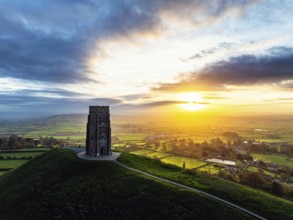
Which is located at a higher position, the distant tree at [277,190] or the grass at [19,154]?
the grass at [19,154]

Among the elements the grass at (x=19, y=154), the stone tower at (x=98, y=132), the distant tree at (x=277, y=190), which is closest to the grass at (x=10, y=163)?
the grass at (x=19, y=154)

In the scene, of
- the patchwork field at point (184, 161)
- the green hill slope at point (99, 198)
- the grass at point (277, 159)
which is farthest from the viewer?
the grass at point (277, 159)

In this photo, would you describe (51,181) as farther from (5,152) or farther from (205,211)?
(5,152)

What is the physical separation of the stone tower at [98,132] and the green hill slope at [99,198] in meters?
7.38

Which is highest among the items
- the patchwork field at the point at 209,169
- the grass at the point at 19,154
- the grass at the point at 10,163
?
the grass at the point at 19,154

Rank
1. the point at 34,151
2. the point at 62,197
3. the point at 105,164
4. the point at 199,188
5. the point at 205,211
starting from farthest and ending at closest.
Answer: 1. the point at 34,151
2. the point at 105,164
3. the point at 199,188
4. the point at 62,197
5. the point at 205,211

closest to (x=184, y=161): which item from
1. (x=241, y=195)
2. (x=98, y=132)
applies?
(x=98, y=132)

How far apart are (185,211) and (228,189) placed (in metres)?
10.8

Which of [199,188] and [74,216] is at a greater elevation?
[199,188]

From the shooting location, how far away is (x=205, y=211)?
26.2 meters

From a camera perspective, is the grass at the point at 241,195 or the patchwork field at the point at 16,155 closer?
the grass at the point at 241,195

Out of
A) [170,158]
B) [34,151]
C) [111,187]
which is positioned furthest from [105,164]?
[34,151]

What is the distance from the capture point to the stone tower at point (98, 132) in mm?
47312

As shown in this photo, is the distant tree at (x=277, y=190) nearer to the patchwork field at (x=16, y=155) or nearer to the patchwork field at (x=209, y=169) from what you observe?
the patchwork field at (x=209, y=169)
